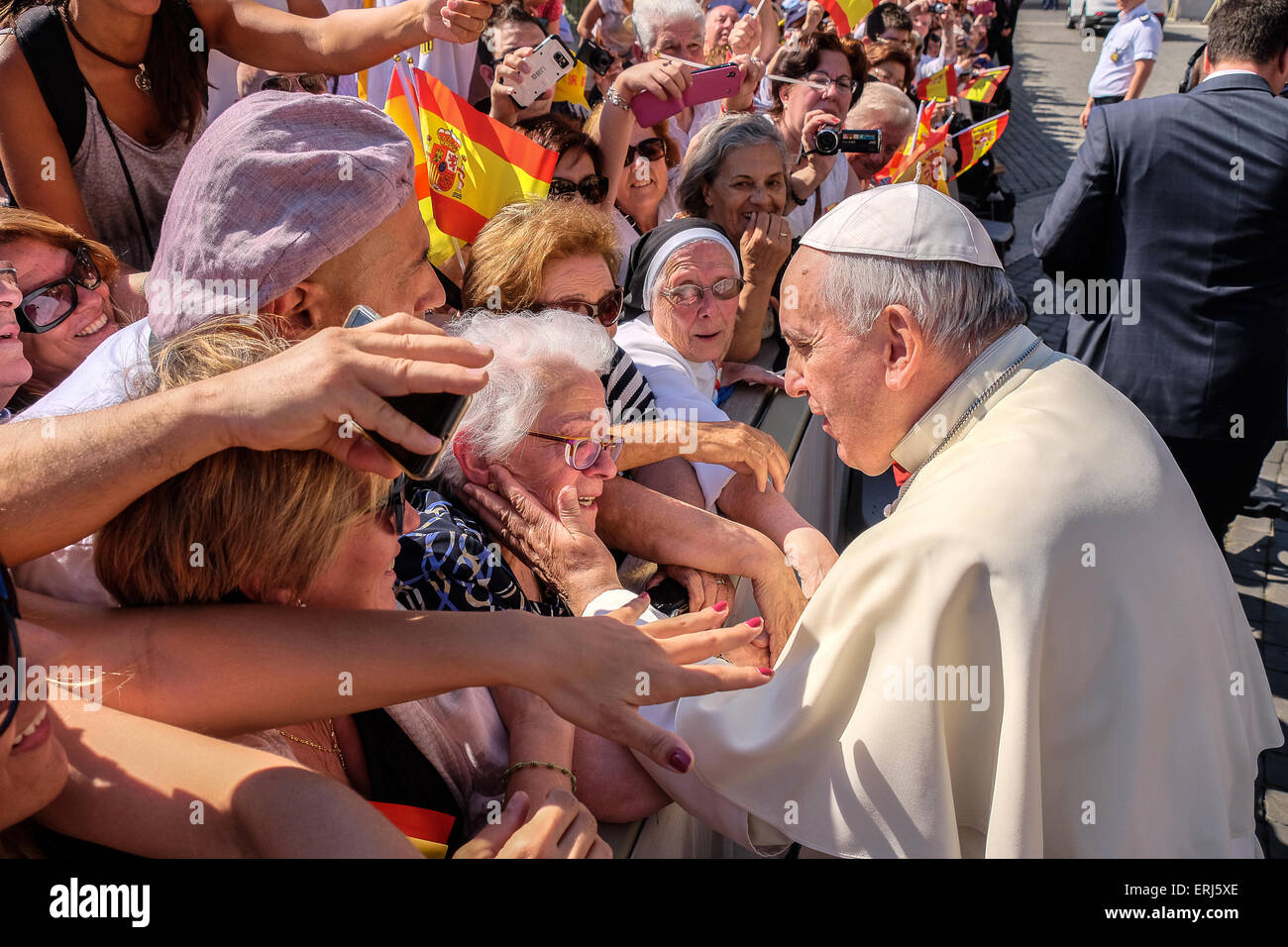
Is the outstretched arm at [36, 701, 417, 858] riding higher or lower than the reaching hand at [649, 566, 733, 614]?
higher

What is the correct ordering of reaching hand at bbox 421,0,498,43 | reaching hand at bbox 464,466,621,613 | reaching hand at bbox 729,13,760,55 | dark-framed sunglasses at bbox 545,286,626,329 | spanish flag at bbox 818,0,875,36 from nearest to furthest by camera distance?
1. reaching hand at bbox 464,466,621,613
2. reaching hand at bbox 421,0,498,43
3. dark-framed sunglasses at bbox 545,286,626,329
4. reaching hand at bbox 729,13,760,55
5. spanish flag at bbox 818,0,875,36

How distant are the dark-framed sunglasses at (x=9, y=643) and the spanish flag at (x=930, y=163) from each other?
5070 millimetres

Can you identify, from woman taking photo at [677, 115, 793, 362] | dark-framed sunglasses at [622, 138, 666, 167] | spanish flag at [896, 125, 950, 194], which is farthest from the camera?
spanish flag at [896, 125, 950, 194]

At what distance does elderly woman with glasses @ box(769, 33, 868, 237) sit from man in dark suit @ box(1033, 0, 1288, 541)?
1.41 metres

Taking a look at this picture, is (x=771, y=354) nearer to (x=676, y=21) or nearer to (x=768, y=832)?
(x=676, y=21)

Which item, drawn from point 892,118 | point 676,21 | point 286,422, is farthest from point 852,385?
point 892,118

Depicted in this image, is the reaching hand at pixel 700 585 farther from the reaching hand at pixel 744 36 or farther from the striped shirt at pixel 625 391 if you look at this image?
the reaching hand at pixel 744 36

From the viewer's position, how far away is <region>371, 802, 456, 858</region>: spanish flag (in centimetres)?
175

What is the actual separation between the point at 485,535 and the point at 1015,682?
1.23m

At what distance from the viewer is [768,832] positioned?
215 centimetres

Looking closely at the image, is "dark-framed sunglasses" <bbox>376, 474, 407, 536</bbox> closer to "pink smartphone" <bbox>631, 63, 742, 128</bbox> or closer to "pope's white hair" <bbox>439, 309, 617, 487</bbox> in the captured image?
"pope's white hair" <bbox>439, 309, 617, 487</bbox>

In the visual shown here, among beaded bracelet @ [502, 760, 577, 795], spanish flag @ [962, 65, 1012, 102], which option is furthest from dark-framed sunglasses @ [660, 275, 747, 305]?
spanish flag @ [962, 65, 1012, 102]

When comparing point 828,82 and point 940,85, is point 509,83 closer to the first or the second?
point 828,82

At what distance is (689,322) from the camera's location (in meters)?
3.76
